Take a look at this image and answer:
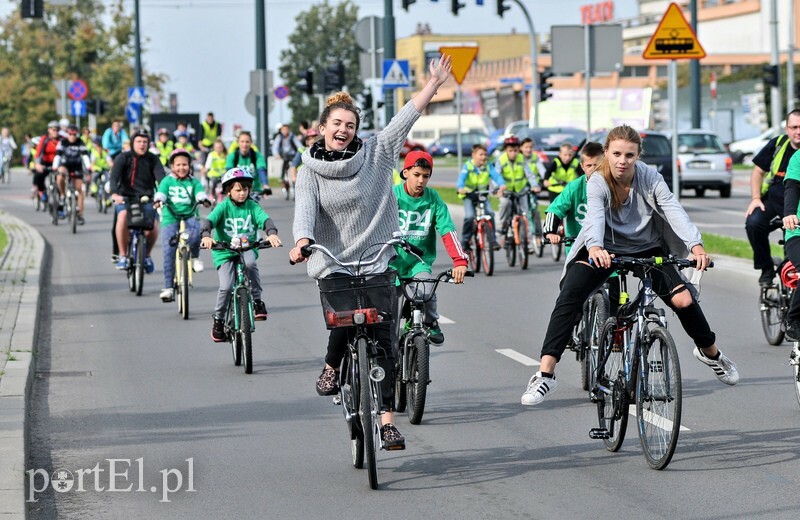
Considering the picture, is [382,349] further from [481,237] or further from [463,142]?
[463,142]

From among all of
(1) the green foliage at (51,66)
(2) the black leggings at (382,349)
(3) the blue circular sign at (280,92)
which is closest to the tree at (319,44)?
(1) the green foliage at (51,66)

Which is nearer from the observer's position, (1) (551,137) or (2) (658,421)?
(2) (658,421)

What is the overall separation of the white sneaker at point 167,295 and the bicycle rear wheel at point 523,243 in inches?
225

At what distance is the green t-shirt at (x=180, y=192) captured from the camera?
608 inches

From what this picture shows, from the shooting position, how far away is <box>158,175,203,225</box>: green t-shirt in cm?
1544

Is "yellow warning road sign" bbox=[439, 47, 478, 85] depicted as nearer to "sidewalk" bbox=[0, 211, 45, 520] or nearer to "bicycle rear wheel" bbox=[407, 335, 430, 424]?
"sidewalk" bbox=[0, 211, 45, 520]

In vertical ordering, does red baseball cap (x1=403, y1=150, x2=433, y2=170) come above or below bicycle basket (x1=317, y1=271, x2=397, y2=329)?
above

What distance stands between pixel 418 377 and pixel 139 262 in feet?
28.9

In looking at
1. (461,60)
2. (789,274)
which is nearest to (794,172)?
(789,274)

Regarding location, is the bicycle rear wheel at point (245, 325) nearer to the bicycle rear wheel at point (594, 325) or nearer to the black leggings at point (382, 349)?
the bicycle rear wheel at point (594, 325)

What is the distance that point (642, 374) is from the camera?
25.4 feet

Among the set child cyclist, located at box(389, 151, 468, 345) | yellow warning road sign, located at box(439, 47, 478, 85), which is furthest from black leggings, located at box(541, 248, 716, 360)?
yellow warning road sign, located at box(439, 47, 478, 85)

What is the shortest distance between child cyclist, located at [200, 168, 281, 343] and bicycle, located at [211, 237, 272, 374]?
6cm

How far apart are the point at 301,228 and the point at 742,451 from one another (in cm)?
260
